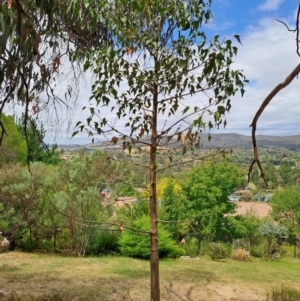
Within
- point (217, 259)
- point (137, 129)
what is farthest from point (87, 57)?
point (217, 259)

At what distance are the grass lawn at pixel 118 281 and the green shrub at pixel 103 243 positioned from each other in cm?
130

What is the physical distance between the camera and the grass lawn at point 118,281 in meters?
5.47

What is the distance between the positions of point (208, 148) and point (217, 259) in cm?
781

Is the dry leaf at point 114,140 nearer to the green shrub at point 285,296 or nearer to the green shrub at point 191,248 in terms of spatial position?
the green shrub at point 285,296

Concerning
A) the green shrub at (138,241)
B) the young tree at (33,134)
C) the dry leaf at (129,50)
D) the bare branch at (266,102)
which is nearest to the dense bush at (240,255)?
the green shrub at (138,241)

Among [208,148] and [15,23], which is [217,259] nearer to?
[208,148]

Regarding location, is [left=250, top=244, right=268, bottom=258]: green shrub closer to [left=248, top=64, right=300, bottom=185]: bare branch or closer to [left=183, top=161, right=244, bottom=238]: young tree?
[left=183, top=161, right=244, bottom=238]: young tree

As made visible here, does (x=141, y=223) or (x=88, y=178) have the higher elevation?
(x=88, y=178)

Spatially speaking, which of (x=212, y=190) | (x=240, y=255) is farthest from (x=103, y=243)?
(x=212, y=190)

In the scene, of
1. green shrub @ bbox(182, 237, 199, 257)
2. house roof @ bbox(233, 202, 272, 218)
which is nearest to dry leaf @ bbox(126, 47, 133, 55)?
green shrub @ bbox(182, 237, 199, 257)

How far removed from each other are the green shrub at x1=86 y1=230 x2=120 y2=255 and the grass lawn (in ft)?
4.25

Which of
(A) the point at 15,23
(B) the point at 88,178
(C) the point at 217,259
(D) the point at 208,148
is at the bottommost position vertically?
(C) the point at 217,259

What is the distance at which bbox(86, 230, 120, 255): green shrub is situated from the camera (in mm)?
10180

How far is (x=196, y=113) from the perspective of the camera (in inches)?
137
